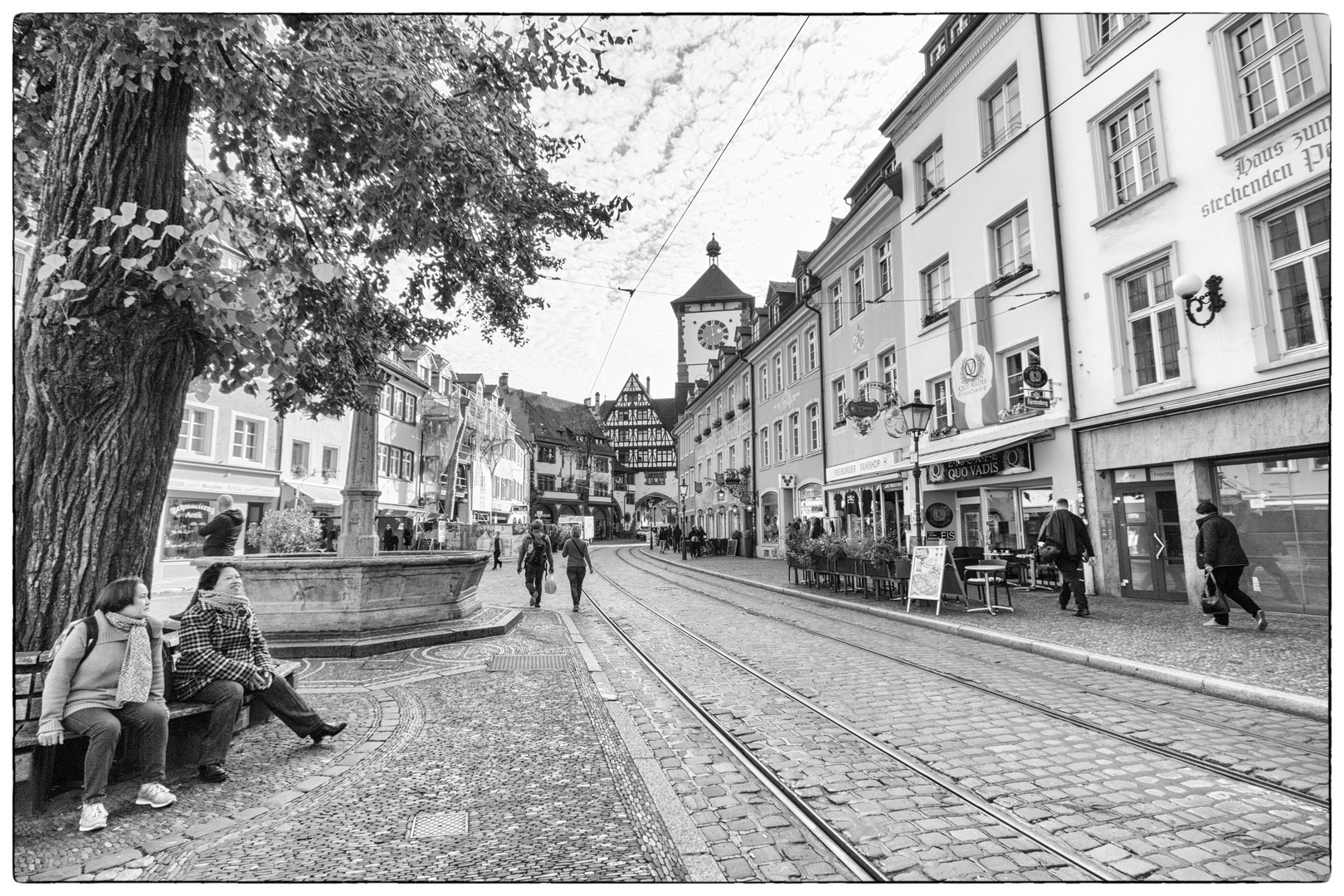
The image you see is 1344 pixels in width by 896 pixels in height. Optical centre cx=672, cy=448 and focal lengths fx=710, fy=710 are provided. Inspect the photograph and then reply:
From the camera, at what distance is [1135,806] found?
3414mm

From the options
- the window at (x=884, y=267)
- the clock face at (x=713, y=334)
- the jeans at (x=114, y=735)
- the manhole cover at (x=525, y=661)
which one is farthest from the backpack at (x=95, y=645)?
the clock face at (x=713, y=334)

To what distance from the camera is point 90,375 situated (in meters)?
3.66

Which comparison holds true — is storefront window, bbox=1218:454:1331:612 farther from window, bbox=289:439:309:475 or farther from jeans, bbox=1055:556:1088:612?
window, bbox=289:439:309:475

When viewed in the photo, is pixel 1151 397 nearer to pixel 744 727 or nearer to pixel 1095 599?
pixel 1095 599

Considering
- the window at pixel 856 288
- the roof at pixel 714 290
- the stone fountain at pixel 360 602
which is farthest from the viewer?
the roof at pixel 714 290

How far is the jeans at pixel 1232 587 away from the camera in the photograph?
795 cm

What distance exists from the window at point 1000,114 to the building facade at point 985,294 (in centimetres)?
3

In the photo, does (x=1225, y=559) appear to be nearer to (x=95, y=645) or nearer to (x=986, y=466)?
(x=986, y=466)

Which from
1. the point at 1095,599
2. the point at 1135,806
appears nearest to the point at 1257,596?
the point at 1095,599

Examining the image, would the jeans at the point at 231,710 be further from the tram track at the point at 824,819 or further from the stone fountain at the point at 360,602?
the stone fountain at the point at 360,602

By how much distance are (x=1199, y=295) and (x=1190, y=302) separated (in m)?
0.18

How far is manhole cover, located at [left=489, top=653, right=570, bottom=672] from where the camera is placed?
7.35 meters

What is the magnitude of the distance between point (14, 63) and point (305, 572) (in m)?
6.09

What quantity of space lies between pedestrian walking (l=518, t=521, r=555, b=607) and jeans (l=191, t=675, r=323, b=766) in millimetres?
8588
